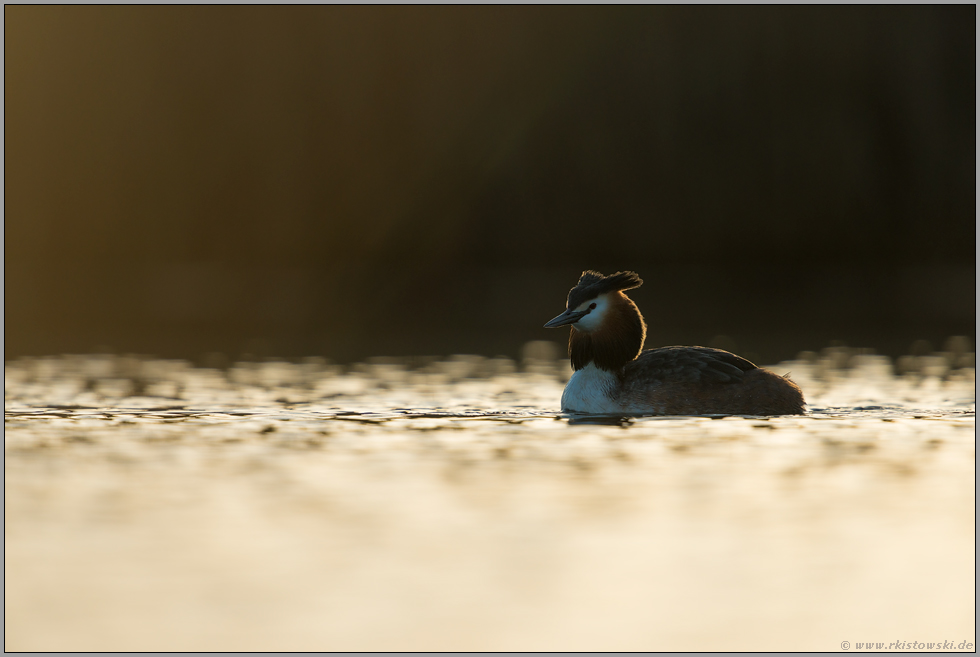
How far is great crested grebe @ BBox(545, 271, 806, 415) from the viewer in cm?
1245

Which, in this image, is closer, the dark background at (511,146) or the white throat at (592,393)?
the white throat at (592,393)

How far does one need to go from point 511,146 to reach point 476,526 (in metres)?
59.4

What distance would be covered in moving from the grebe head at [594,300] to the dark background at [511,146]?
101ft

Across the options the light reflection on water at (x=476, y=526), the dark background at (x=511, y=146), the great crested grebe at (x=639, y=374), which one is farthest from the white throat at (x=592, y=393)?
the dark background at (x=511, y=146)

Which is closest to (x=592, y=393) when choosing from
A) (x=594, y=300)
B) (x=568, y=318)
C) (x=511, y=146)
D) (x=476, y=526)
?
(x=568, y=318)

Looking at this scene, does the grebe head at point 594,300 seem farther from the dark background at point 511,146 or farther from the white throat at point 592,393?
the dark background at point 511,146

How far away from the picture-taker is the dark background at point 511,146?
57.1 m

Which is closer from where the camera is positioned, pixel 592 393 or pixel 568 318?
pixel 592 393

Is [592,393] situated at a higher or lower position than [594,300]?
lower

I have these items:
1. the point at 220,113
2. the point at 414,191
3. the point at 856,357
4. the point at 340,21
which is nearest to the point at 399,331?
the point at 856,357

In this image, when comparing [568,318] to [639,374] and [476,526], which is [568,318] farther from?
[476,526]

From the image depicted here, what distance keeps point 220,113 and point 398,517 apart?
6006cm

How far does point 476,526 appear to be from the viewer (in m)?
7.90

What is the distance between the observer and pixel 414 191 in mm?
63531
